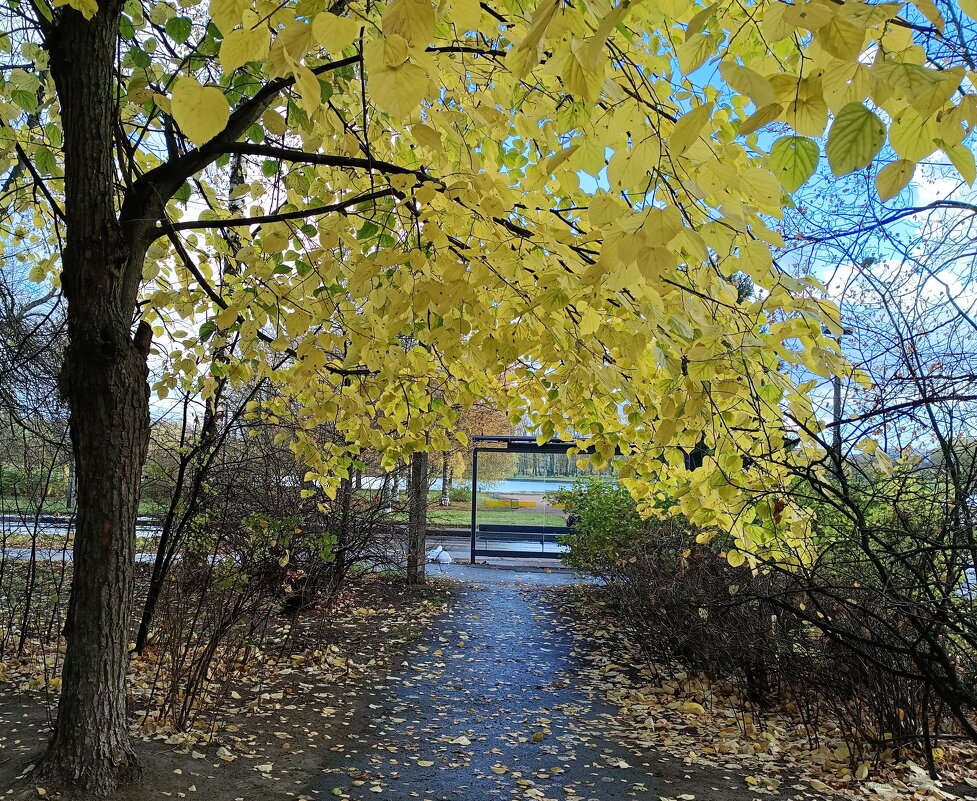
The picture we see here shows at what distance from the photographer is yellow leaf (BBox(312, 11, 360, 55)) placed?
1.04m

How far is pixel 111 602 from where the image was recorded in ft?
9.55

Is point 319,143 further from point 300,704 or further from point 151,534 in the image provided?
point 151,534

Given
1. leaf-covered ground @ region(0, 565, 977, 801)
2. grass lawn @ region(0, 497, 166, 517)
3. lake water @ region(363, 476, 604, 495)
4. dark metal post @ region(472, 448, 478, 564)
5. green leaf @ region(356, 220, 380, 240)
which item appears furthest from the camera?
lake water @ region(363, 476, 604, 495)

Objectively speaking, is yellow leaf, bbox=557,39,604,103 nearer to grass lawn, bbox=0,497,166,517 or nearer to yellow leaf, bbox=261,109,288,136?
yellow leaf, bbox=261,109,288,136

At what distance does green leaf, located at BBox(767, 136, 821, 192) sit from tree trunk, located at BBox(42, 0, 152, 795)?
9.33 feet

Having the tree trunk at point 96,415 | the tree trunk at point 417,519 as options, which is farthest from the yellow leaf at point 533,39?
the tree trunk at point 417,519

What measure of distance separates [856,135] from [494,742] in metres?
4.45

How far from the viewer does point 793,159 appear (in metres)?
1.13

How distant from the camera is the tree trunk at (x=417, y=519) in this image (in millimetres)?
9789

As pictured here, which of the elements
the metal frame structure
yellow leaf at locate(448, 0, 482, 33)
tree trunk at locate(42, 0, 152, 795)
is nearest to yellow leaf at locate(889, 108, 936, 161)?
yellow leaf at locate(448, 0, 482, 33)

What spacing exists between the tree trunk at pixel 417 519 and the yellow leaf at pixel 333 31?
28.6 feet

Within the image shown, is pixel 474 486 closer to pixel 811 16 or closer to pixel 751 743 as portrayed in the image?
pixel 751 743

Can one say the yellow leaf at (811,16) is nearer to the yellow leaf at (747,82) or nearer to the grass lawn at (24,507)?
the yellow leaf at (747,82)

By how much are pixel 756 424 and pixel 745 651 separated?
262 centimetres
